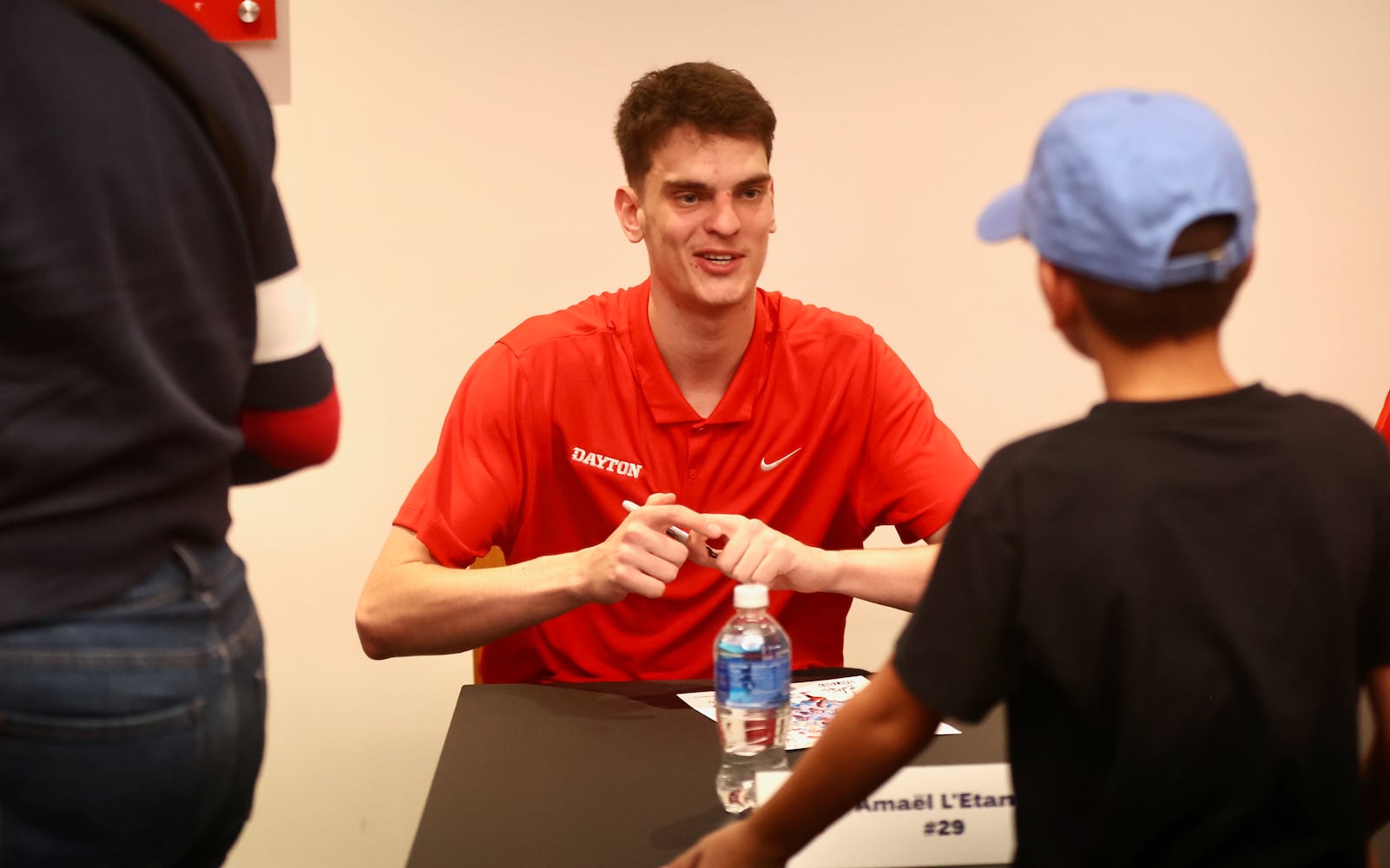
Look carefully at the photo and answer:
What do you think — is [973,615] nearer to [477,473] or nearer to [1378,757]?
[1378,757]

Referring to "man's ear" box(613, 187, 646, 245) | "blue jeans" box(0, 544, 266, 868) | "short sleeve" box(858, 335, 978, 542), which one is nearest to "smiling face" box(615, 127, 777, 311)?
"man's ear" box(613, 187, 646, 245)

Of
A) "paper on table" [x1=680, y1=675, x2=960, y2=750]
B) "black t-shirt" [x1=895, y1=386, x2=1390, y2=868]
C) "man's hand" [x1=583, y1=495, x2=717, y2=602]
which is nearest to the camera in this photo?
"black t-shirt" [x1=895, y1=386, x2=1390, y2=868]

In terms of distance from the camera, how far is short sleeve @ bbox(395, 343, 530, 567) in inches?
77.1

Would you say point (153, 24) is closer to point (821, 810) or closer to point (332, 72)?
point (821, 810)

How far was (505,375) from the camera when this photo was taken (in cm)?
208

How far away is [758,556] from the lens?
173cm

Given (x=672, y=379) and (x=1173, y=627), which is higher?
(x=1173, y=627)

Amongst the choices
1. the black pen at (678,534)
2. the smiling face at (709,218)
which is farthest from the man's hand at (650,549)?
the smiling face at (709,218)

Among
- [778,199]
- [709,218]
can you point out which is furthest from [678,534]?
[778,199]

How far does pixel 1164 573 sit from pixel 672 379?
1333mm

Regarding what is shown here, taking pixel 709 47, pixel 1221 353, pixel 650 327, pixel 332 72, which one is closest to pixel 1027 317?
pixel 709 47

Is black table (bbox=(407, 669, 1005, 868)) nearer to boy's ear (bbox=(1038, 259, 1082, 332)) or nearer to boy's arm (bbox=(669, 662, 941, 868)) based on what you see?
boy's arm (bbox=(669, 662, 941, 868))

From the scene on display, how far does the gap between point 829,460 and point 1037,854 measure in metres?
1.30

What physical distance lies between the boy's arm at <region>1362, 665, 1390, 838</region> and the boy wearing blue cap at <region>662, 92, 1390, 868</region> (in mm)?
52
